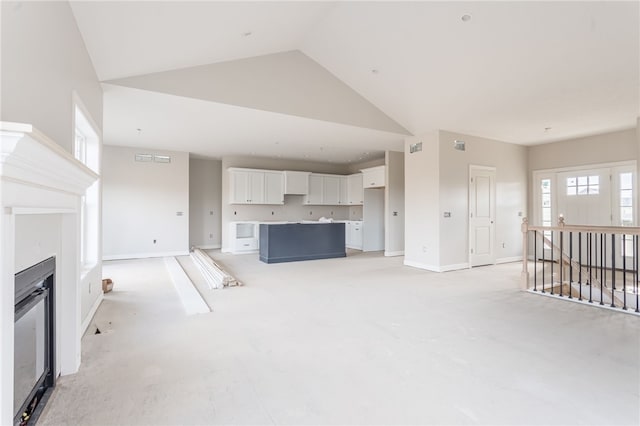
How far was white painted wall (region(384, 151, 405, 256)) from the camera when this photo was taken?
320 inches

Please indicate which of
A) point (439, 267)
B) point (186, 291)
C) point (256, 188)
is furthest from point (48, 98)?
point (256, 188)

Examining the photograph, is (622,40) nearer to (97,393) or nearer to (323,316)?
(323,316)

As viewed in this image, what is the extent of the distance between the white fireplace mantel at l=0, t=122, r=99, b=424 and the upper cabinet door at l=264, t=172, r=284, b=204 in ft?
22.4

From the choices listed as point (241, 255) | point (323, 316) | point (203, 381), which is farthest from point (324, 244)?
point (203, 381)

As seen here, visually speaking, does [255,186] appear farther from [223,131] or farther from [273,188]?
[223,131]

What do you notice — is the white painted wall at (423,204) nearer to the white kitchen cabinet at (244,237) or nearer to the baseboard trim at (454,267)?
the baseboard trim at (454,267)

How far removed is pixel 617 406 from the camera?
193 cm

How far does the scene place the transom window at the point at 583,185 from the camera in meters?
6.48

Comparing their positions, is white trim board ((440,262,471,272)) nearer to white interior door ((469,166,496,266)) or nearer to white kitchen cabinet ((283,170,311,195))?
white interior door ((469,166,496,266))

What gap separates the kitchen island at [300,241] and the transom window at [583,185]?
16.7 ft

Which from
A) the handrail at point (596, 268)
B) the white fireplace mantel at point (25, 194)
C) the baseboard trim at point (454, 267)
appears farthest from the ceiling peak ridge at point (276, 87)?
the handrail at point (596, 268)

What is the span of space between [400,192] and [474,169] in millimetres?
2057

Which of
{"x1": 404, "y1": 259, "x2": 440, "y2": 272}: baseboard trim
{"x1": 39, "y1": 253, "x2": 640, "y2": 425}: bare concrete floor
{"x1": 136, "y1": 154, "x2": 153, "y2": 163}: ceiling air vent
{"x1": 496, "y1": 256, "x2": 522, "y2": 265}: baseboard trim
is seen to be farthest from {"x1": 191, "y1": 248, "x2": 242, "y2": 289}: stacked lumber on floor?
{"x1": 496, "y1": 256, "x2": 522, "y2": 265}: baseboard trim

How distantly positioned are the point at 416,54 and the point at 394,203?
14.2ft
